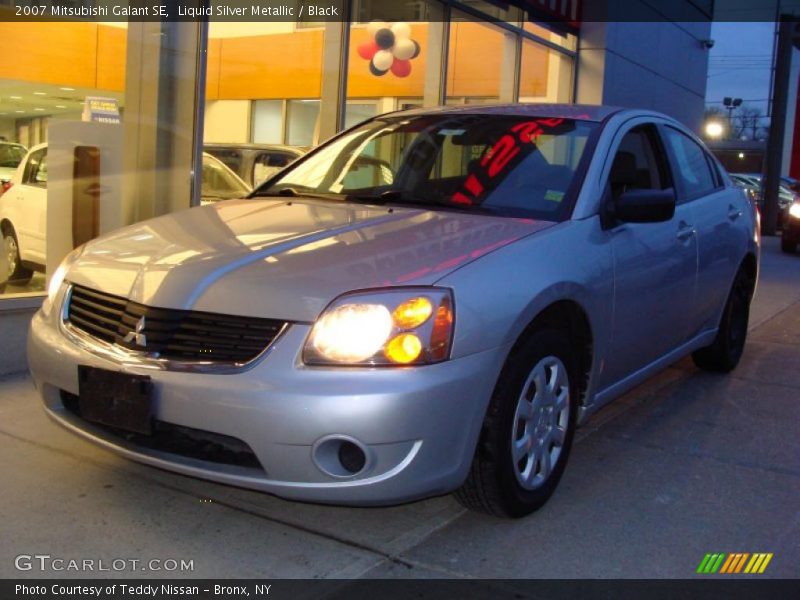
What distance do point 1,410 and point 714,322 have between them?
13.2ft

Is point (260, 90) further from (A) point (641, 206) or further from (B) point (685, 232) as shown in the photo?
(A) point (641, 206)

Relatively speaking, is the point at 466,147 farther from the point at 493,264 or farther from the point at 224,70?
the point at 224,70

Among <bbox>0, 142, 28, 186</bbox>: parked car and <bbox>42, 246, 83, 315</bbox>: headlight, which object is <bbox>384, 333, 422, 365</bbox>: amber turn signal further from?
<bbox>0, 142, 28, 186</bbox>: parked car

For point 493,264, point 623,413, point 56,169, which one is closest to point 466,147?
point 493,264

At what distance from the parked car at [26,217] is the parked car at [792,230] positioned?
11734mm

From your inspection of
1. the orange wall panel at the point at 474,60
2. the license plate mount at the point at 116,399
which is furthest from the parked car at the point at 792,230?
the license plate mount at the point at 116,399

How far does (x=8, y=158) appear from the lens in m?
6.01

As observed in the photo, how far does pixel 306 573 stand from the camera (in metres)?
3.05

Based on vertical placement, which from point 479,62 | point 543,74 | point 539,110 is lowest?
point 539,110

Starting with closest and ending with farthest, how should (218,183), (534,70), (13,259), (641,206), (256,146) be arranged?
(641,206) < (13,259) < (218,183) < (256,146) < (534,70)

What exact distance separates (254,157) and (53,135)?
7.90ft

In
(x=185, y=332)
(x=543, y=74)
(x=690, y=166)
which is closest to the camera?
(x=185, y=332)

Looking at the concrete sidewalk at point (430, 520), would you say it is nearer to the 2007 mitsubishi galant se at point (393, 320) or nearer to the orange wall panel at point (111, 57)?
the 2007 mitsubishi galant se at point (393, 320)

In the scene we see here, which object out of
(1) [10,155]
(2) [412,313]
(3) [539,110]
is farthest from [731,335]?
(1) [10,155]
